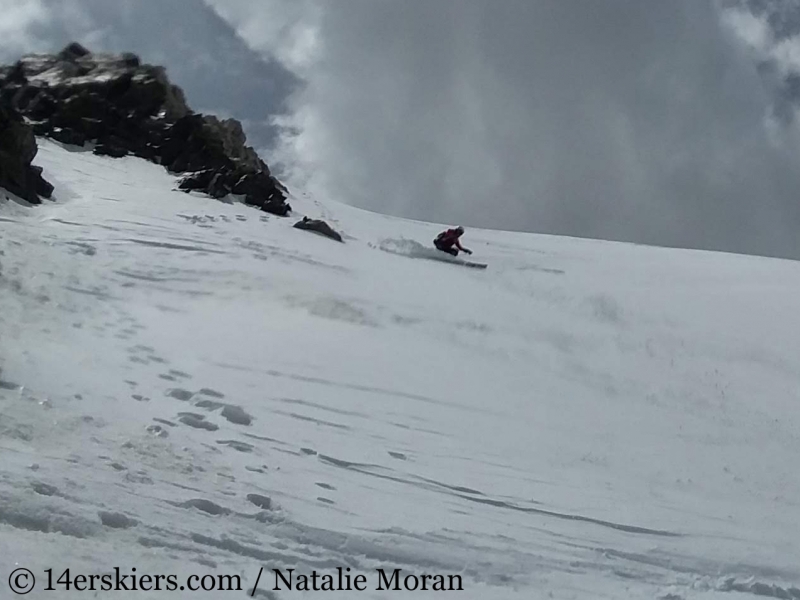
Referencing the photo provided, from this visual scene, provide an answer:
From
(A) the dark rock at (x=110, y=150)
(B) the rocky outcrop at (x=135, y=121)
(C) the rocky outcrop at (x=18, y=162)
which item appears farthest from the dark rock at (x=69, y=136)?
(C) the rocky outcrop at (x=18, y=162)

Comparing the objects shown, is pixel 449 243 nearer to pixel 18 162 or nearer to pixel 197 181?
pixel 197 181

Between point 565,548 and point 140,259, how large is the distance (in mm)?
12176

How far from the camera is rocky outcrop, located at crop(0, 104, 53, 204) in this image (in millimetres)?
20234

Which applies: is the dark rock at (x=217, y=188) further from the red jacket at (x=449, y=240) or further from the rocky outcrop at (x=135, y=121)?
the red jacket at (x=449, y=240)

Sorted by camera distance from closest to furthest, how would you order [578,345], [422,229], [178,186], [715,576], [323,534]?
1. [323,534]
2. [715,576]
3. [578,345]
4. [178,186]
5. [422,229]

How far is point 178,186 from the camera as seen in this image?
93.7 ft

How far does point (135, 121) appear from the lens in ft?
119

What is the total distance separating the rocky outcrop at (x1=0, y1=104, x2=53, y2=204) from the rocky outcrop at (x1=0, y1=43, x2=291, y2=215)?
7.00m

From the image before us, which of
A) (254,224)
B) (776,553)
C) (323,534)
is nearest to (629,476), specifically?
(776,553)

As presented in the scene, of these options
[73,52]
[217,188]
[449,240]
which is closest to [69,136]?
[217,188]

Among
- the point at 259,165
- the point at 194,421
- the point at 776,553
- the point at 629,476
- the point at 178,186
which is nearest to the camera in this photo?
the point at 776,553

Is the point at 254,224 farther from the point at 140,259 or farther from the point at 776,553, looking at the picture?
the point at 776,553

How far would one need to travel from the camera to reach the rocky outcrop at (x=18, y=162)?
20234 mm

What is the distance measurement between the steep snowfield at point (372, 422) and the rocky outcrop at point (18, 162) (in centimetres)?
142
